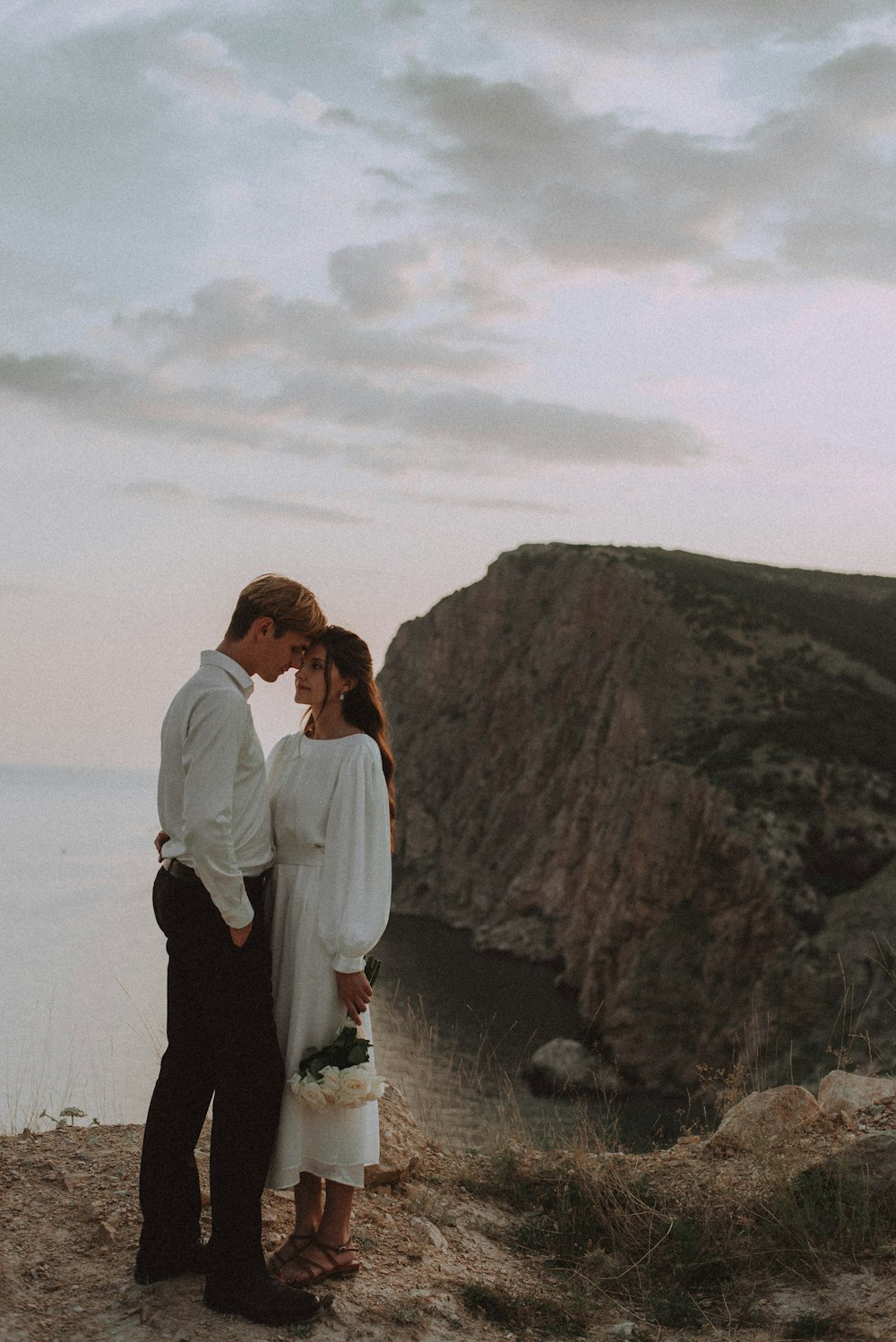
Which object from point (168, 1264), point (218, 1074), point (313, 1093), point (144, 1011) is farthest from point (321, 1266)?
point (144, 1011)

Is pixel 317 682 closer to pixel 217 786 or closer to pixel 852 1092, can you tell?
pixel 217 786

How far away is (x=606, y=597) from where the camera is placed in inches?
2785

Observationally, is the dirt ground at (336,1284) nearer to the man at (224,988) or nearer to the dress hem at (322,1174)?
the man at (224,988)

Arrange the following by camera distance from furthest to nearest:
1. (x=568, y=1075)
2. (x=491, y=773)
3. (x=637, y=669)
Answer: (x=491, y=773) → (x=637, y=669) → (x=568, y=1075)

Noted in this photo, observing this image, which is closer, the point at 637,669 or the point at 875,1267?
the point at 875,1267

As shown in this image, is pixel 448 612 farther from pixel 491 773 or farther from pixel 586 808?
pixel 586 808

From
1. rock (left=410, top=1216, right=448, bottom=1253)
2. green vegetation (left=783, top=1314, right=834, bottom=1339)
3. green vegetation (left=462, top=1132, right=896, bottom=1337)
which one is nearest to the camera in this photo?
green vegetation (left=783, top=1314, right=834, bottom=1339)

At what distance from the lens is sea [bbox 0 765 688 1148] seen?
69.7 ft

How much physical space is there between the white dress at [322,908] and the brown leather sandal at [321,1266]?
1.25 ft

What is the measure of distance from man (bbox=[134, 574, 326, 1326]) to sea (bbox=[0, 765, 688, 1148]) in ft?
8.58

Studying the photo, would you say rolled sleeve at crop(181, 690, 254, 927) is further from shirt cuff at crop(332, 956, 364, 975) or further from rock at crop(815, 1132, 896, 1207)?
rock at crop(815, 1132, 896, 1207)

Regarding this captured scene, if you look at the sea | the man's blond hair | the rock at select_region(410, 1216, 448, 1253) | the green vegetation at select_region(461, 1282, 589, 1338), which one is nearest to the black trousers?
the man's blond hair

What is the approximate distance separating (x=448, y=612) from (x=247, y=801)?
8190 cm

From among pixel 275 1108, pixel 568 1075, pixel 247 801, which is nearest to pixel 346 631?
pixel 247 801
